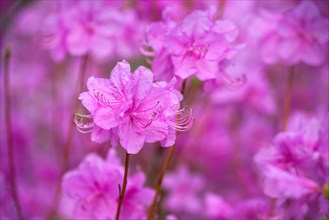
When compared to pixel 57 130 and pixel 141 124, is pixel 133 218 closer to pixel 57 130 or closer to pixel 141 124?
pixel 141 124

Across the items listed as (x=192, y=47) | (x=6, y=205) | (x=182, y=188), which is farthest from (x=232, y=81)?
(x=182, y=188)

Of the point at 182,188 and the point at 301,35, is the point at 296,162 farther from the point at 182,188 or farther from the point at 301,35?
the point at 182,188

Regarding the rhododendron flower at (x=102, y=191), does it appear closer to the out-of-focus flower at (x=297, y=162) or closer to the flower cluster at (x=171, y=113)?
the flower cluster at (x=171, y=113)

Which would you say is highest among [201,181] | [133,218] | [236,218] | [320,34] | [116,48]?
[320,34]

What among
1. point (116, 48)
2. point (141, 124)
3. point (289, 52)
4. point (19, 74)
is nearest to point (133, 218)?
point (141, 124)

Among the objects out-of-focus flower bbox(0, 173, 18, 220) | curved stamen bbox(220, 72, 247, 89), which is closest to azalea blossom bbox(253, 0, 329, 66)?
curved stamen bbox(220, 72, 247, 89)

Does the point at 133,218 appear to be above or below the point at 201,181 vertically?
above
